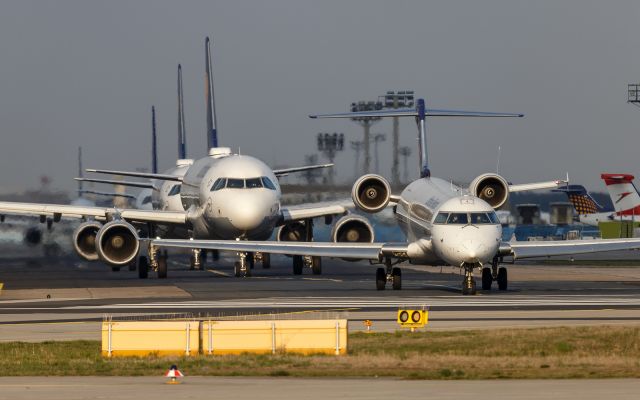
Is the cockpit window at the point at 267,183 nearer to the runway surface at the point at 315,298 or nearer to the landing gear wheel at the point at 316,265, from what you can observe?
the runway surface at the point at 315,298

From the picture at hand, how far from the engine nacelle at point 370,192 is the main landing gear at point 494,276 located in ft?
24.7

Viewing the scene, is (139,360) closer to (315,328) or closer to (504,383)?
(315,328)

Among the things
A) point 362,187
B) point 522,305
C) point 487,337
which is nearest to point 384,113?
point 362,187

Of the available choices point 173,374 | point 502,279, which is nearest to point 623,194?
point 502,279

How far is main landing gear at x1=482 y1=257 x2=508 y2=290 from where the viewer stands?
43375mm

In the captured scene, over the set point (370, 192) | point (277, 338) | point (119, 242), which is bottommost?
point (277, 338)

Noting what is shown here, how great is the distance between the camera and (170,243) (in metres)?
45.5

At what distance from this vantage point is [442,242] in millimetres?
42344

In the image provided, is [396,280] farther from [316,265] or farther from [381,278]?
[316,265]

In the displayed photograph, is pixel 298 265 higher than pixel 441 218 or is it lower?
lower

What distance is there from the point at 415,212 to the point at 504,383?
1079 inches

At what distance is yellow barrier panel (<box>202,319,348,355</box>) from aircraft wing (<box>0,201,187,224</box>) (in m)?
32.1

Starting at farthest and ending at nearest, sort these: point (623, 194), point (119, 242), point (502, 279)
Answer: point (623, 194)
point (119, 242)
point (502, 279)

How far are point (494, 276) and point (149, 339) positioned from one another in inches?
784
